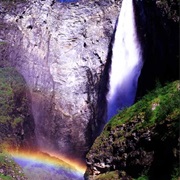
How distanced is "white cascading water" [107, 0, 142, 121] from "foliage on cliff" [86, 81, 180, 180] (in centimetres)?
889

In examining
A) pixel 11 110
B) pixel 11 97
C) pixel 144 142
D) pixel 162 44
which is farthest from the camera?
pixel 11 97

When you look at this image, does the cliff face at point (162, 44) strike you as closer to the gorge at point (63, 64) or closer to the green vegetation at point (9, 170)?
the gorge at point (63, 64)

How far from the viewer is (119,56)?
21891 mm

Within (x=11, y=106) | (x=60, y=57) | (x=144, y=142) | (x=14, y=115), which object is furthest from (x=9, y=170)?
Result: (x=144, y=142)

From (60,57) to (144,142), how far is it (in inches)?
675

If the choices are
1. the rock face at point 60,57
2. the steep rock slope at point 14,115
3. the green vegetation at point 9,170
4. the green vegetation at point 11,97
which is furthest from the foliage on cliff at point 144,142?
the rock face at point 60,57

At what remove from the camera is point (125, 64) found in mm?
21531

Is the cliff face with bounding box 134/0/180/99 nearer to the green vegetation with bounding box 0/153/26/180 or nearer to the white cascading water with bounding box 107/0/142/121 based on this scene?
the white cascading water with bounding box 107/0/142/121

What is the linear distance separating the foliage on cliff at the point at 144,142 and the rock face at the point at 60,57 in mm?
13681

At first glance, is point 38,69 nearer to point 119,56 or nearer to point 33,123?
point 33,123

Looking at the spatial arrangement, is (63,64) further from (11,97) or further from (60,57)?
(11,97)

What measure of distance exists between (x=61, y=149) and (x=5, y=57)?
21.9 ft

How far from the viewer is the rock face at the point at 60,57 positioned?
24.8 metres

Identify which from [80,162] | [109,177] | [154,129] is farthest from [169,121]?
[80,162]
